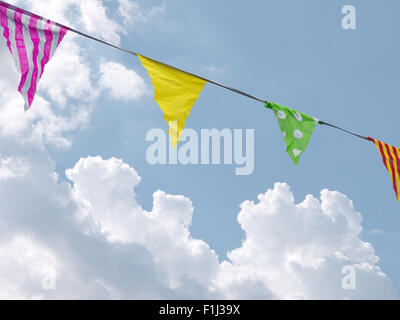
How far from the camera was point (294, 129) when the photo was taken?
28.5 feet

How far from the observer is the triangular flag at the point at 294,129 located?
861 cm

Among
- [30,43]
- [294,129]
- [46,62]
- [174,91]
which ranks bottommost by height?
[294,129]

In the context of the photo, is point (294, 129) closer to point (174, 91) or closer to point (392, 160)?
point (174, 91)

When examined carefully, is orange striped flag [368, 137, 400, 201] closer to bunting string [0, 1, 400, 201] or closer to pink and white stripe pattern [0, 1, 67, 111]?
bunting string [0, 1, 400, 201]

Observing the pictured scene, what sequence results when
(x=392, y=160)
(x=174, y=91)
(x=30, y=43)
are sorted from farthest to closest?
(x=392, y=160), (x=174, y=91), (x=30, y=43)

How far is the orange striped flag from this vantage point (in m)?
9.87

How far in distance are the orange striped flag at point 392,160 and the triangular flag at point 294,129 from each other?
6.39 ft

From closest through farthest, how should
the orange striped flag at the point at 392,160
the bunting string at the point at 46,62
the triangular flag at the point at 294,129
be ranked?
the bunting string at the point at 46,62, the triangular flag at the point at 294,129, the orange striped flag at the point at 392,160

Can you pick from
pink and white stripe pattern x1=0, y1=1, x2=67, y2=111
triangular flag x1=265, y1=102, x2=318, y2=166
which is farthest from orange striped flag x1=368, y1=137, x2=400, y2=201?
pink and white stripe pattern x1=0, y1=1, x2=67, y2=111

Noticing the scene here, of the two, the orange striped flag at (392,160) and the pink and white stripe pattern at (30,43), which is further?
the orange striped flag at (392,160)

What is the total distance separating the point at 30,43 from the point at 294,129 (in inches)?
197

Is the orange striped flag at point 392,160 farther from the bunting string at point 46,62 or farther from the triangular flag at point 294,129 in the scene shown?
the bunting string at point 46,62

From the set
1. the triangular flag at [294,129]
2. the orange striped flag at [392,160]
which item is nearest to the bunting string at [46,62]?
the triangular flag at [294,129]

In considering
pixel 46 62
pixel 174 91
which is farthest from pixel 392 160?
pixel 46 62
